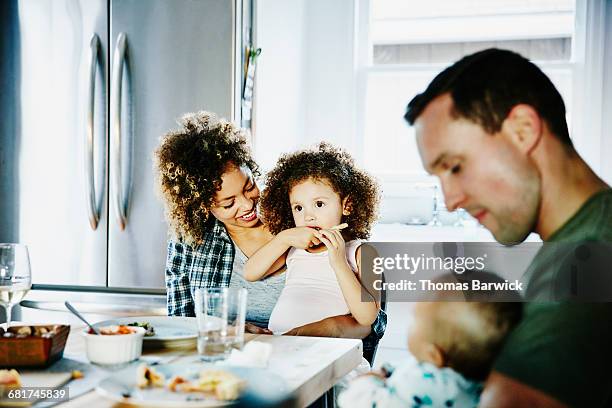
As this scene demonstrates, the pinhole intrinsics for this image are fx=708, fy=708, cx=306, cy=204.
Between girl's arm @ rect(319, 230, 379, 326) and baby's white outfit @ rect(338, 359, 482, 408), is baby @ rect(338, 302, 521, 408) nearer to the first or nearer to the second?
baby's white outfit @ rect(338, 359, 482, 408)

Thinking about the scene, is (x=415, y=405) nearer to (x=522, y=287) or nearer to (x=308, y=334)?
(x=522, y=287)

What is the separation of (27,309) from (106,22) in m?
0.88

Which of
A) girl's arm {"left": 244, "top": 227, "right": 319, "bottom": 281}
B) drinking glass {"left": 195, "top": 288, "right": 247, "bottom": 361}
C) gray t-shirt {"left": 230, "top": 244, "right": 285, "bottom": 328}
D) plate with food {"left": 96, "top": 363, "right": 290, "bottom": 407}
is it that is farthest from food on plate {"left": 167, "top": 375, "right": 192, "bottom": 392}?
gray t-shirt {"left": 230, "top": 244, "right": 285, "bottom": 328}

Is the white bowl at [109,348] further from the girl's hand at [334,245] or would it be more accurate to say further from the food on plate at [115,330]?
the girl's hand at [334,245]

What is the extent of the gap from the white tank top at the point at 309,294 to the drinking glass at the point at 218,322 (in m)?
0.45

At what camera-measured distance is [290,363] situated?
3.34 ft

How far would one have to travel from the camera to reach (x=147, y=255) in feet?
6.59

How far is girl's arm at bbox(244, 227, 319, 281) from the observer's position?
56.8 inches

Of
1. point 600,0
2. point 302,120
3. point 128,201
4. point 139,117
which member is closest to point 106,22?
point 139,117

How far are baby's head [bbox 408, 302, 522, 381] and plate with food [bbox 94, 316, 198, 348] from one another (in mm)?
412

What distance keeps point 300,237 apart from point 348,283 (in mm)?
148

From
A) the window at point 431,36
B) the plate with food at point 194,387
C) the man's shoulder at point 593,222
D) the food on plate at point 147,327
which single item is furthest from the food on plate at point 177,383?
the window at point 431,36

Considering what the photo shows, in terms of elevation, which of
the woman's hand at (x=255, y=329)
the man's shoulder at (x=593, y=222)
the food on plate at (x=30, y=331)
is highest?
the man's shoulder at (x=593, y=222)

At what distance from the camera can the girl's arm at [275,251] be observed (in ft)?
4.74
